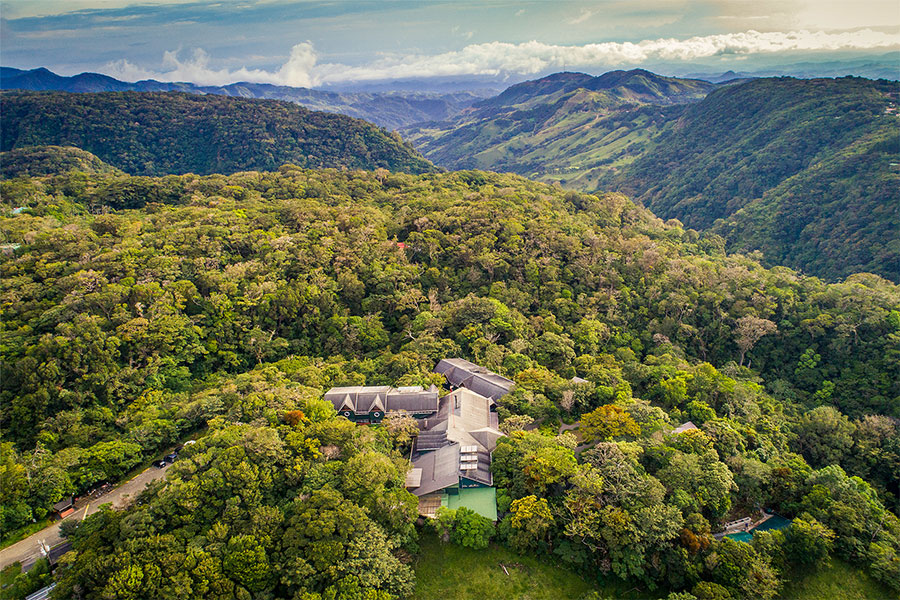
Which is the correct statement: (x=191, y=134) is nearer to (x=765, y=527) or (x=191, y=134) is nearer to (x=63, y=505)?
(x=63, y=505)

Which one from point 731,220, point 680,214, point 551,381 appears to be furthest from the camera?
point 680,214

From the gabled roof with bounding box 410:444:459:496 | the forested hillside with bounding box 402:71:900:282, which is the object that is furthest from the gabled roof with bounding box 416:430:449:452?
the forested hillside with bounding box 402:71:900:282

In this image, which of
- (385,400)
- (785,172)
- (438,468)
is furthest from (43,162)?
(785,172)

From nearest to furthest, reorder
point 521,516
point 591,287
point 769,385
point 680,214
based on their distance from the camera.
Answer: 1. point 521,516
2. point 769,385
3. point 591,287
4. point 680,214

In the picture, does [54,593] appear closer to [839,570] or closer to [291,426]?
[291,426]

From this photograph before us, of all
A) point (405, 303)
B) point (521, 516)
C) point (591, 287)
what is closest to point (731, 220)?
point (591, 287)

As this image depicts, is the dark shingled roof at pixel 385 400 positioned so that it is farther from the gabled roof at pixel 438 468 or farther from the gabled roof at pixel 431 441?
the gabled roof at pixel 438 468

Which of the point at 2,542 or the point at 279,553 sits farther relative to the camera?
the point at 2,542
